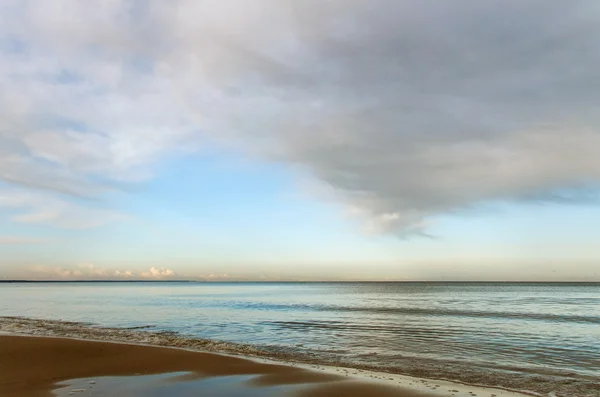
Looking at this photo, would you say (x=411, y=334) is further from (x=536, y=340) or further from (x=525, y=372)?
(x=525, y=372)

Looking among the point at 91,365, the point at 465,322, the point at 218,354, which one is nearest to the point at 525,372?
the point at 218,354

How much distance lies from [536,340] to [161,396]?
19.6m

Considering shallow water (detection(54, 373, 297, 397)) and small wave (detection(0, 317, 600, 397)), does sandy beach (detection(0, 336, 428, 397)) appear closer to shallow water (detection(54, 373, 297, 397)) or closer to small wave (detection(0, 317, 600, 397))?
shallow water (detection(54, 373, 297, 397))

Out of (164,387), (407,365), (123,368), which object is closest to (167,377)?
(164,387)

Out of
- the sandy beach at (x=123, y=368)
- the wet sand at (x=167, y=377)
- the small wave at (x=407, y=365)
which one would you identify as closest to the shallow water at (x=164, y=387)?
the wet sand at (x=167, y=377)

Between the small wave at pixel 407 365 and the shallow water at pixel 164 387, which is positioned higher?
the shallow water at pixel 164 387

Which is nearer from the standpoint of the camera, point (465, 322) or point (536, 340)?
point (536, 340)

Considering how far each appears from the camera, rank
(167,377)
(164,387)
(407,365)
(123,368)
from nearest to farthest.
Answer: (164,387) → (167,377) → (123,368) → (407,365)

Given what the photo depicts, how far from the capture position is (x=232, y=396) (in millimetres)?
9844

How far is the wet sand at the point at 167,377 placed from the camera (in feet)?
33.3

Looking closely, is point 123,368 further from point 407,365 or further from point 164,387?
point 407,365

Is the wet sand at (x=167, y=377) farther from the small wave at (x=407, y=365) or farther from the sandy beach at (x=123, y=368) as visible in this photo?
Result: the small wave at (x=407, y=365)

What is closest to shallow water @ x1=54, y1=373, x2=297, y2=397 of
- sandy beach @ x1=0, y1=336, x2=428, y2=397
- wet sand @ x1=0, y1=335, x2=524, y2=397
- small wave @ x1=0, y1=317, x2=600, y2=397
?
wet sand @ x1=0, y1=335, x2=524, y2=397

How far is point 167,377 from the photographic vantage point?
1178 centimetres
